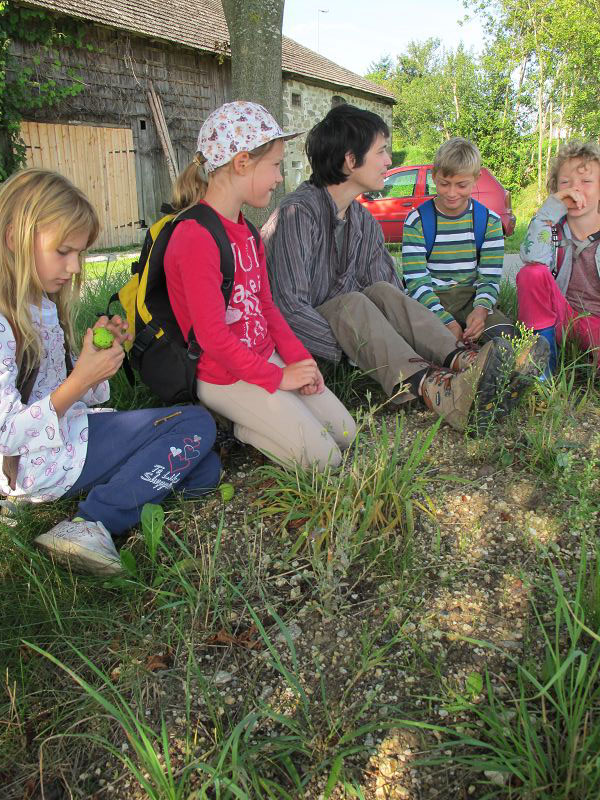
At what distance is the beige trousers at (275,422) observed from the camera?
2355 millimetres

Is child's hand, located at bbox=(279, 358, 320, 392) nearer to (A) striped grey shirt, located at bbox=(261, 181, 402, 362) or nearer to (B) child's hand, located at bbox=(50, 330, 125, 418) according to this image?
(A) striped grey shirt, located at bbox=(261, 181, 402, 362)

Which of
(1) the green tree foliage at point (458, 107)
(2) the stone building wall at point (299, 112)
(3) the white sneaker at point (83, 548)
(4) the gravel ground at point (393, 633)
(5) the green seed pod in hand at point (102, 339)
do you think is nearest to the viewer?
(4) the gravel ground at point (393, 633)

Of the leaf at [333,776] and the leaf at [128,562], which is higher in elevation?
the leaf at [128,562]

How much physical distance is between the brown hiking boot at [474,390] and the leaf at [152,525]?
126 cm

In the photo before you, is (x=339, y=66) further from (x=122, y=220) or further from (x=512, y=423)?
(x=512, y=423)

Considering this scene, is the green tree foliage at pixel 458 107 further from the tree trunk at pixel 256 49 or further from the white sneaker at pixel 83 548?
the white sneaker at pixel 83 548

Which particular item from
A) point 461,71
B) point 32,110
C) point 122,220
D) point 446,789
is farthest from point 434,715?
point 461,71

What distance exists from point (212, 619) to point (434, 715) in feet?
2.06

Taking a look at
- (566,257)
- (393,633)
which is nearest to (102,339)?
(393,633)

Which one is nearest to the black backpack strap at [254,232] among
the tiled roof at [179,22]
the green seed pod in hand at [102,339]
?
the green seed pod in hand at [102,339]

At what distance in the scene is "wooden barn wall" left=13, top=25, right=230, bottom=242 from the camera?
11393 mm

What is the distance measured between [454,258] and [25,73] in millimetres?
9715

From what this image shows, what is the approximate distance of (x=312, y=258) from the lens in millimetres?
3096

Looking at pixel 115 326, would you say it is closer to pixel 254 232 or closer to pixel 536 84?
pixel 254 232
